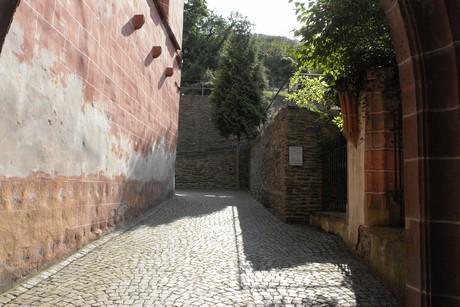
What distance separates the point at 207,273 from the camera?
172 inches

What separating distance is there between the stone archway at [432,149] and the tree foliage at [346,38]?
91.7 inches

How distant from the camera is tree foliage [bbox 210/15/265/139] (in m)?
20.7

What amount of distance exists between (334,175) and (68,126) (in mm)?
4717

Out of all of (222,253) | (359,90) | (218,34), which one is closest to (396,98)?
(359,90)

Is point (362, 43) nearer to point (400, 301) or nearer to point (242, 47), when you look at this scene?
point (400, 301)

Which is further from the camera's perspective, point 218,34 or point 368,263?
point 218,34

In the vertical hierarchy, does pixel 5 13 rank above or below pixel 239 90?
below

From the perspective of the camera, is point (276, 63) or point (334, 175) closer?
point (334, 175)

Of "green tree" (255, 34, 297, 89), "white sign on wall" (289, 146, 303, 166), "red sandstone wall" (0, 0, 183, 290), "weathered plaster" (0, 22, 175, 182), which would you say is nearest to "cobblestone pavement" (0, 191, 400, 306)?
"red sandstone wall" (0, 0, 183, 290)

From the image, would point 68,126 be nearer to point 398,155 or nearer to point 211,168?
point 398,155

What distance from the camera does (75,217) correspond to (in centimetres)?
519

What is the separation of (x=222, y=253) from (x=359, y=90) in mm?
2832

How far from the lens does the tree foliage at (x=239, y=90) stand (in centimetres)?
2067

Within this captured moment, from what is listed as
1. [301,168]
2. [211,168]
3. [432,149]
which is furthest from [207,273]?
[211,168]
